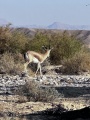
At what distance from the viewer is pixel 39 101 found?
15578 mm

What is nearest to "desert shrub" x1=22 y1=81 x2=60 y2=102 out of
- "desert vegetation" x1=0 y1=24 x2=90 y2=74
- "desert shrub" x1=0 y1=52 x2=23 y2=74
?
"desert shrub" x1=0 y1=52 x2=23 y2=74

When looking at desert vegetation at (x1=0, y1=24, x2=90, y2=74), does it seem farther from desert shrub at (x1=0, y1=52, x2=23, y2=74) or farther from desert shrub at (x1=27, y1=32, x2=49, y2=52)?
desert shrub at (x1=0, y1=52, x2=23, y2=74)

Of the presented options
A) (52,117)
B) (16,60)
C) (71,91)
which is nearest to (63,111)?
(52,117)

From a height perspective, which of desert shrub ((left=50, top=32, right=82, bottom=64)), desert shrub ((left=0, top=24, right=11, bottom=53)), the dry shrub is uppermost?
desert shrub ((left=0, top=24, right=11, bottom=53))

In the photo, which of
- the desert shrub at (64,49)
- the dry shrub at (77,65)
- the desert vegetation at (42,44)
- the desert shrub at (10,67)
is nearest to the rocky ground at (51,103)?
the desert shrub at (10,67)

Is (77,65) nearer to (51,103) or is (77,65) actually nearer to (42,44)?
(42,44)

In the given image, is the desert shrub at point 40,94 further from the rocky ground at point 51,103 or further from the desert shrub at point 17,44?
the desert shrub at point 17,44

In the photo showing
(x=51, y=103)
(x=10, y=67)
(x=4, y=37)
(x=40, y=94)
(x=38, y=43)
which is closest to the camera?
(x=51, y=103)

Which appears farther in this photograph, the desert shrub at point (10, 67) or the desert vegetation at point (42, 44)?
the desert vegetation at point (42, 44)

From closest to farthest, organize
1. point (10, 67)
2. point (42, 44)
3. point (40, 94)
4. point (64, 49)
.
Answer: point (40, 94) < point (10, 67) < point (64, 49) < point (42, 44)

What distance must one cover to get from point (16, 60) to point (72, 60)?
3.76 meters

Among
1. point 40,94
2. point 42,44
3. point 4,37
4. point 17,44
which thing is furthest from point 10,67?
point 40,94

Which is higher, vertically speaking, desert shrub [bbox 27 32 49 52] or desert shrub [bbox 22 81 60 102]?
desert shrub [bbox 27 32 49 52]

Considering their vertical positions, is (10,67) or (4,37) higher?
(4,37)
